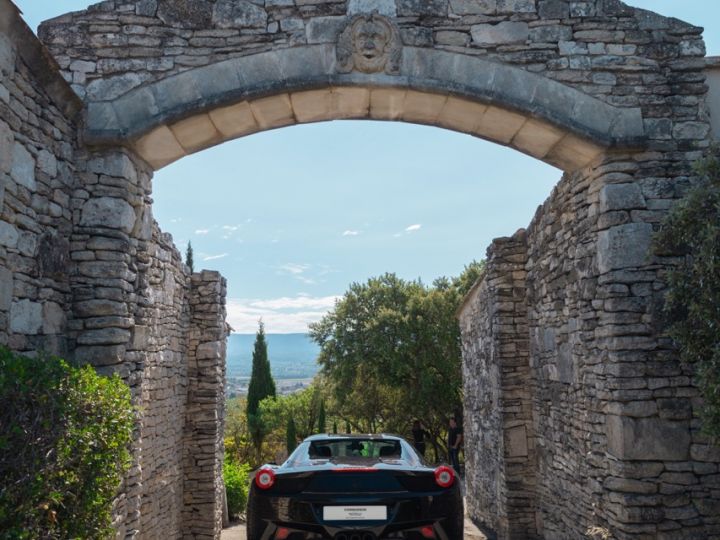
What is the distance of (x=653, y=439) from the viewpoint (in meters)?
4.83

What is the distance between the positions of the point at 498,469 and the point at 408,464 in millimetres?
4431

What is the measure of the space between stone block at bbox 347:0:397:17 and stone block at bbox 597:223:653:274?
2.77 m

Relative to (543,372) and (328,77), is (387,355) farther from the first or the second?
(328,77)

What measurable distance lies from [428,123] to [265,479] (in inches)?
149

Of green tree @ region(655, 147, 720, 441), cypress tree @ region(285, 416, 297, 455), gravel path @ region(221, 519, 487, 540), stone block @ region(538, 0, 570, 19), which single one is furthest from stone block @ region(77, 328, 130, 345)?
cypress tree @ region(285, 416, 297, 455)

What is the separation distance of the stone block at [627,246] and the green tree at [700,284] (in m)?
0.16

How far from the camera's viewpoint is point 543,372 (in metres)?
7.05

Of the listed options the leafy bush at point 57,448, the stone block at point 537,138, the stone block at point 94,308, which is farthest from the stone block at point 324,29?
the leafy bush at point 57,448

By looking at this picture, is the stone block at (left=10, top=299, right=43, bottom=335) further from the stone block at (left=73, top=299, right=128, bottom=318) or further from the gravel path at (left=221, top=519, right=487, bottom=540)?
the gravel path at (left=221, top=519, right=487, bottom=540)

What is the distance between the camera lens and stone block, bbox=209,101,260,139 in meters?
5.56

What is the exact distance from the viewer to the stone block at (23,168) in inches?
170

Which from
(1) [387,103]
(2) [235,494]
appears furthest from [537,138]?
(2) [235,494]

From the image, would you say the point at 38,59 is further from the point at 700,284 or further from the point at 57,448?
the point at 700,284

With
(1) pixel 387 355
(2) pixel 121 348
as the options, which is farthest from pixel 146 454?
(1) pixel 387 355
